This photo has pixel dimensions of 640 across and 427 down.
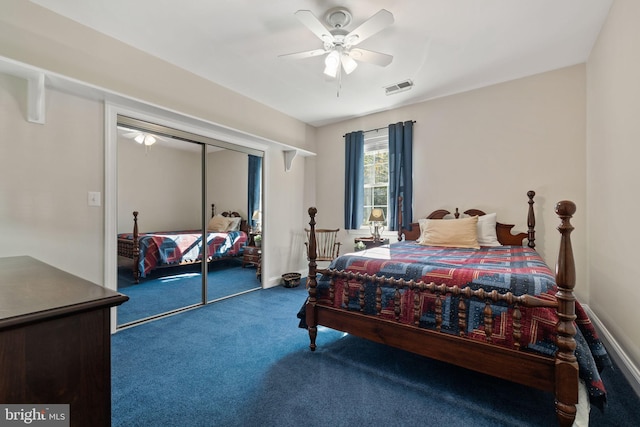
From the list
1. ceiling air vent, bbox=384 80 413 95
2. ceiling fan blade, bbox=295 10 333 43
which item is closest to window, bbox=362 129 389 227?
ceiling air vent, bbox=384 80 413 95

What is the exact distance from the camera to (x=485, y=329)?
1.53m

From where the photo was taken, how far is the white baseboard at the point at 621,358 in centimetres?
171

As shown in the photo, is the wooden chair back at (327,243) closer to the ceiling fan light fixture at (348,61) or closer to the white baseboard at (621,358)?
the ceiling fan light fixture at (348,61)

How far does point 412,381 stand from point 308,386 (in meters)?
0.65

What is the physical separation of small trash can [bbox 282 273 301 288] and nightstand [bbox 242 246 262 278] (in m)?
0.36

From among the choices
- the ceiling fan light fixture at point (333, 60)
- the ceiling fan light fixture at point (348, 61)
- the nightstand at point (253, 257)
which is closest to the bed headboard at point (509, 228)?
the ceiling fan light fixture at point (348, 61)

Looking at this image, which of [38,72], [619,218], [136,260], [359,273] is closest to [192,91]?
[38,72]

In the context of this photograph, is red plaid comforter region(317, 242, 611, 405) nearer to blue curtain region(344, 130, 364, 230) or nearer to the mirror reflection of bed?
the mirror reflection of bed

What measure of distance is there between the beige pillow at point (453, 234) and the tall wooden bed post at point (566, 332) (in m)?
1.63

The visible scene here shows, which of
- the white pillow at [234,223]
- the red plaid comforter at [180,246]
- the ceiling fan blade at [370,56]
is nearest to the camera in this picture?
the ceiling fan blade at [370,56]

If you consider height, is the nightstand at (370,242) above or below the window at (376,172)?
below

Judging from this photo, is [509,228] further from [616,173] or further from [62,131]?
[62,131]

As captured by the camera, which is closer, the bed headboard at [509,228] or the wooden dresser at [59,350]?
the wooden dresser at [59,350]

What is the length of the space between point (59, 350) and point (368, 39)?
8.97ft
